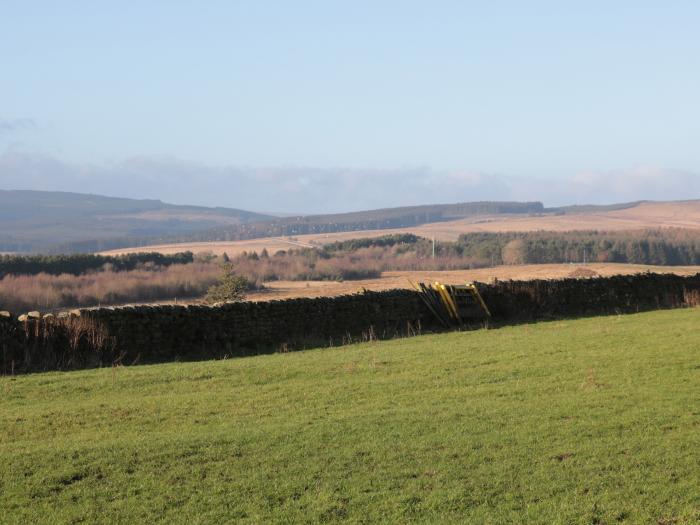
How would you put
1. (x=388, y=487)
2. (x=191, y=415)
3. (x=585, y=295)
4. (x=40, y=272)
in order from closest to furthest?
(x=388, y=487), (x=191, y=415), (x=585, y=295), (x=40, y=272)

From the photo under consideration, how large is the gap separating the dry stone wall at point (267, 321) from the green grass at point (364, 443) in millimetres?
2102

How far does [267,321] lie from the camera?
2402 centimetres

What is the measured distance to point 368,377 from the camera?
53.4 feet

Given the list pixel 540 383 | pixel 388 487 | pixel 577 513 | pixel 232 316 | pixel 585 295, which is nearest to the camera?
pixel 577 513

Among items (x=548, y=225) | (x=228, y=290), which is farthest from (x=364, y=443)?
(x=548, y=225)

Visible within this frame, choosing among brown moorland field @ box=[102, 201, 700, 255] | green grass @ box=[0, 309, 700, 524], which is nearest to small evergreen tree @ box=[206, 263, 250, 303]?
green grass @ box=[0, 309, 700, 524]

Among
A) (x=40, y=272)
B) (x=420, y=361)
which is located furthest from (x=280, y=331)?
(x=40, y=272)

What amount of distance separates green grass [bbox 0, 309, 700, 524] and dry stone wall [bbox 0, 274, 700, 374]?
210 cm

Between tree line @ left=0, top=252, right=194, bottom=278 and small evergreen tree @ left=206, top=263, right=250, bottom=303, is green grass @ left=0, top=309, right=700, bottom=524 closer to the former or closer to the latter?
small evergreen tree @ left=206, top=263, right=250, bottom=303

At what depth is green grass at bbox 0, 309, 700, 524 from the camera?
862 cm

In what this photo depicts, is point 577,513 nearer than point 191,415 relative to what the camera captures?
Yes

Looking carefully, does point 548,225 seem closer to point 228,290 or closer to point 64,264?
point 64,264

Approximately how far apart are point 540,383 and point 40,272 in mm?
48426

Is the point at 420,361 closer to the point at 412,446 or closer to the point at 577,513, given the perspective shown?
the point at 412,446
